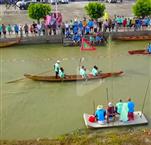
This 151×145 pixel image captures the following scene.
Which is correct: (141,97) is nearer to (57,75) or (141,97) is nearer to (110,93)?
(110,93)

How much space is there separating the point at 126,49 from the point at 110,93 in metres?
9.55

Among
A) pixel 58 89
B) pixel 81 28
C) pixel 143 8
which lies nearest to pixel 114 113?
pixel 58 89

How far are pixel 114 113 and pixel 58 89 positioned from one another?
587 cm

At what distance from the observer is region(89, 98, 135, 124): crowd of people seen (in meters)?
18.8

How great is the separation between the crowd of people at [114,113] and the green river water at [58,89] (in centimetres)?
97

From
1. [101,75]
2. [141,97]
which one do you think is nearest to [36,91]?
[101,75]

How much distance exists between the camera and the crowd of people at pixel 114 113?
61.7 feet

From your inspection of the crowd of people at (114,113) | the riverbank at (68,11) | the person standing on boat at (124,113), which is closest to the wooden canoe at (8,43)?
the riverbank at (68,11)

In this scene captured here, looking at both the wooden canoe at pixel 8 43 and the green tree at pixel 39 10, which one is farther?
the green tree at pixel 39 10

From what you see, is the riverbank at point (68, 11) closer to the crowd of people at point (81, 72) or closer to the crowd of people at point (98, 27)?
the crowd of people at point (98, 27)

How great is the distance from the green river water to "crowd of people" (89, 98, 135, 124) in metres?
0.97

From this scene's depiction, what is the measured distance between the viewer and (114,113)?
62.4 ft

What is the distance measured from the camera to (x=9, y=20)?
135 ft

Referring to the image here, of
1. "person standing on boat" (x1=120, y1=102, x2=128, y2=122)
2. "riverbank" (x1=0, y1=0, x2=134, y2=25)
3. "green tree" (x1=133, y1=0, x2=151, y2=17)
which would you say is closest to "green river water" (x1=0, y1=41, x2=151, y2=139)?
"person standing on boat" (x1=120, y1=102, x2=128, y2=122)
